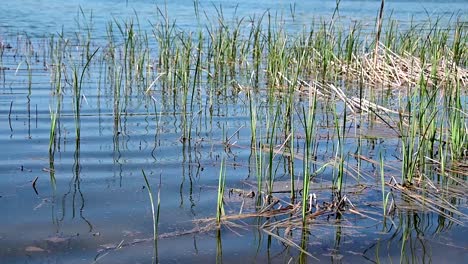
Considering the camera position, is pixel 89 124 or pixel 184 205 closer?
pixel 184 205

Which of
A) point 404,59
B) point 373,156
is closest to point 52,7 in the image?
point 404,59

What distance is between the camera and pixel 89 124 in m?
5.95

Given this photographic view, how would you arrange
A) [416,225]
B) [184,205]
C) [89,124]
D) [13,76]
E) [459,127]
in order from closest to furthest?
[416,225] < [184,205] < [459,127] < [89,124] < [13,76]

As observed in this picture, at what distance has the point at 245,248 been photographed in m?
3.17

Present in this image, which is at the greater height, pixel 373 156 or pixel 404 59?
pixel 404 59

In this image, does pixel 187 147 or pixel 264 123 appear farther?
pixel 264 123

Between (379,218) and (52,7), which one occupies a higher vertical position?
(52,7)

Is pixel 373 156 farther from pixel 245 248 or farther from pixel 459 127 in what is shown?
pixel 245 248

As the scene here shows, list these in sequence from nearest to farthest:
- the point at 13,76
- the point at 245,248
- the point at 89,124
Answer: the point at 245,248
the point at 89,124
the point at 13,76

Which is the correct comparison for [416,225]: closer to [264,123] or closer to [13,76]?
[264,123]

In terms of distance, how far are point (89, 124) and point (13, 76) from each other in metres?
3.44

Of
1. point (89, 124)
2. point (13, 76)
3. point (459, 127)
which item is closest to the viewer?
point (459, 127)

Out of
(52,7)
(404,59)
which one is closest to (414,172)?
(404,59)

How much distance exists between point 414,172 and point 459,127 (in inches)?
23.1
